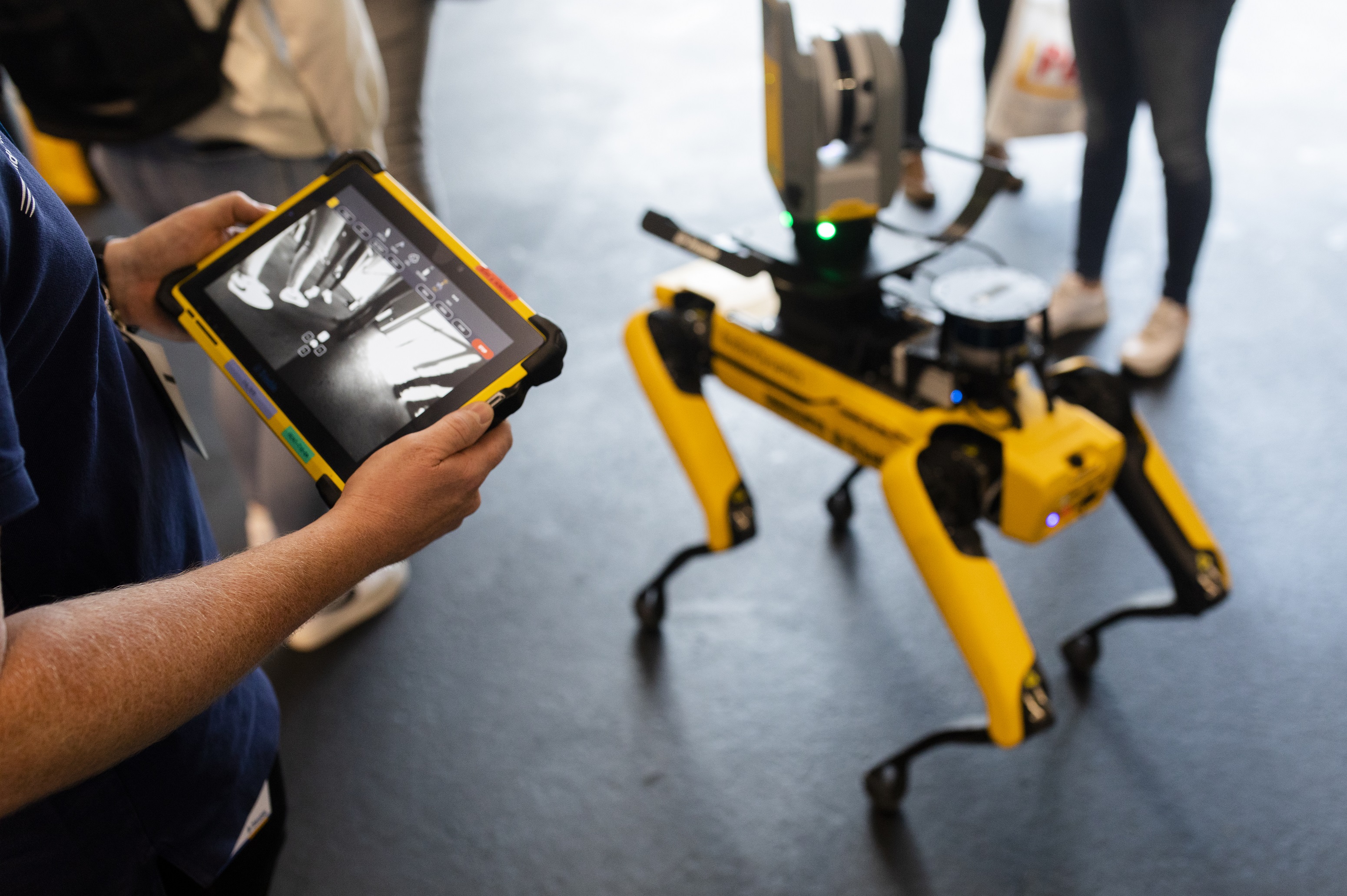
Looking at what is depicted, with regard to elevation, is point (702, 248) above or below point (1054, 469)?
above

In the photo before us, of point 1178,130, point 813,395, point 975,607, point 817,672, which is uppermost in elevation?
point 1178,130

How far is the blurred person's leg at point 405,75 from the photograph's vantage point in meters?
1.84

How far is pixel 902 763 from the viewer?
1.40m

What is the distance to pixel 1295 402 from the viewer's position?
2.10m

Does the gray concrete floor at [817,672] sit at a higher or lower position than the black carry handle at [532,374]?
lower

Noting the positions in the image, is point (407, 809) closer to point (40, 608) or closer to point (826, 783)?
point (826, 783)

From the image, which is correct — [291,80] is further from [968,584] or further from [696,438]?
[968,584]

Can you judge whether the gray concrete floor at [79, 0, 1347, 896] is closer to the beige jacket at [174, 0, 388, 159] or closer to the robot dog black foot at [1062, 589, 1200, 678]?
the robot dog black foot at [1062, 589, 1200, 678]

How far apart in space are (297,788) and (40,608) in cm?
110

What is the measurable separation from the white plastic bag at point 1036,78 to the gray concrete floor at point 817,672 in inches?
10.8

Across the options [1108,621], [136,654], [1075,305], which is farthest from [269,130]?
[1075,305]

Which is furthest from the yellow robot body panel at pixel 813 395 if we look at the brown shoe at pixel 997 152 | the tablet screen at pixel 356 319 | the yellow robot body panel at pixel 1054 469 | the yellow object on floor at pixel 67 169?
the yellow object on floor at pixel 67 169

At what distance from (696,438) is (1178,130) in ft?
3.61

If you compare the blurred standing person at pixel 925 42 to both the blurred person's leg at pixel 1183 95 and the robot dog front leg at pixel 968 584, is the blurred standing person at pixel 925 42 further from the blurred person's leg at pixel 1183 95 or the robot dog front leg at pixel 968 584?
the robot dog front leg at pixel 968 584
